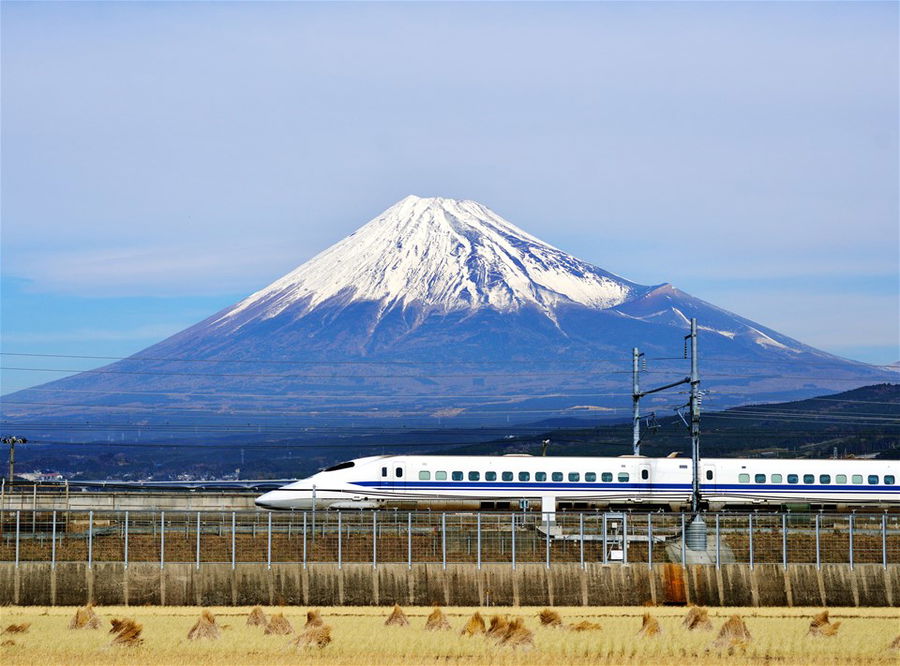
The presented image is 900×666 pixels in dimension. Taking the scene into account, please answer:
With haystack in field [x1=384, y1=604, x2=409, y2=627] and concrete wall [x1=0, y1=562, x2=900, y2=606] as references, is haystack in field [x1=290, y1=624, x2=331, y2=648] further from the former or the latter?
concrete wall [x1=0, y1=562, x2=900, y2=606]

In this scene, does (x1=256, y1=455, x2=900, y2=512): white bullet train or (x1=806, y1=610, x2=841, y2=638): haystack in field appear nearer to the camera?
(x1=806, y1=610, x2=841, y2=638): haystack in field

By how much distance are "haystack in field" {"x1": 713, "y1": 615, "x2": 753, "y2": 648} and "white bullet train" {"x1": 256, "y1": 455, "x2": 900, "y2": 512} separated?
1365 inches

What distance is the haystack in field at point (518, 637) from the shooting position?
42875mm

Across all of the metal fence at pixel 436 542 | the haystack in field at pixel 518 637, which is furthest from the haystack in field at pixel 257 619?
the haystack in field at pixel 518 637

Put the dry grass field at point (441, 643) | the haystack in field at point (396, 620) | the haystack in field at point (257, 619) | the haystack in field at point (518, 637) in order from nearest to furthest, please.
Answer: the dry grass field at point (441, 643) < the haystack in field at point (518, 637) < the haystack in field at point (257, 619) < the haystack in field at point (396, 620)

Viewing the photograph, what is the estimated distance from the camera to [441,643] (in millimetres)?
44062

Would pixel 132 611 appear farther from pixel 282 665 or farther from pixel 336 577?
pixel 282 665

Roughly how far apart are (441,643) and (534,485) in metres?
37.5

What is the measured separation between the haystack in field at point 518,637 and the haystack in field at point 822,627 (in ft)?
30.2

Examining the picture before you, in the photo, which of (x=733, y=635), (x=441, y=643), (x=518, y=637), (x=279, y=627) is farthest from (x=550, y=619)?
(x=279, y=627)

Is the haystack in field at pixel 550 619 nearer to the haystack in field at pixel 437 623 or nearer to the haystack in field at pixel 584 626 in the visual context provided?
the haystack in field at pixel 584 626

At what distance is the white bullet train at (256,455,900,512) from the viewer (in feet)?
266

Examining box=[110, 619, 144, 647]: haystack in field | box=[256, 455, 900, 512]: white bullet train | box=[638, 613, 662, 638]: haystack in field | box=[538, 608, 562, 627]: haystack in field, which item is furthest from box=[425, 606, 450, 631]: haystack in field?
box=[256, 455, 900, 512]: white bullet train

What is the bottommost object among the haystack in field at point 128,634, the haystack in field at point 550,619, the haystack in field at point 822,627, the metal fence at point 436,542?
the haystack in field at point 822,627
